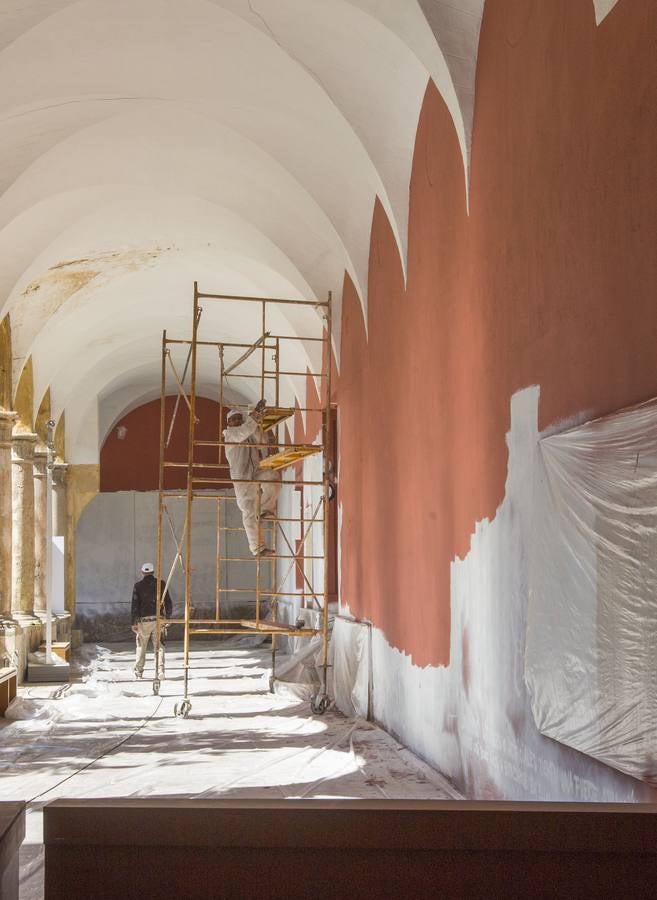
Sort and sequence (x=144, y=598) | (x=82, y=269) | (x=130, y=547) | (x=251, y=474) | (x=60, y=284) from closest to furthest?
(x=251, y=474) → (x=82, y=269) → (x=60, y=284) → (x=144, y=598) → (x=130, y=547)

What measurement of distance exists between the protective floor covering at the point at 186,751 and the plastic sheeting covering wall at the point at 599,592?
218cm

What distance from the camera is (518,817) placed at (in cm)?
200

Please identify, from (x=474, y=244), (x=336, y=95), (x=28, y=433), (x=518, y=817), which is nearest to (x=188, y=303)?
(x=28, y=433)

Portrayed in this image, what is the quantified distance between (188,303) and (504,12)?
1137 centimetres

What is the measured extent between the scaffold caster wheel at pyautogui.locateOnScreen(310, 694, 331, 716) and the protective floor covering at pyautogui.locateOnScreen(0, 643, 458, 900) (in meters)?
0.07

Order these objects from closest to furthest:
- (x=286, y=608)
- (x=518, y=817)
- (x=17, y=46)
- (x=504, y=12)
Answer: (x=518, y=817), (x=504, y=12), (x=17, y=46), (x=286, y=608)

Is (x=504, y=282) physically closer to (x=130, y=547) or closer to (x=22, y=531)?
(x=22, y=531)

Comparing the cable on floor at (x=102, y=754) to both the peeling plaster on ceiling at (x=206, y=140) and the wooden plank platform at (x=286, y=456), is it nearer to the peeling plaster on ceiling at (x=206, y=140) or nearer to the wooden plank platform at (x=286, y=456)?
the wooden plank platform at (x=286, y=456)

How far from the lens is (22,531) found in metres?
14.6

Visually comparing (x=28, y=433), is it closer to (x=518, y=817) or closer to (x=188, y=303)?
(x=188, y=303)

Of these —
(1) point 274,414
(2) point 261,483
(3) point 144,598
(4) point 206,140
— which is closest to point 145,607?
(3) point 144,598

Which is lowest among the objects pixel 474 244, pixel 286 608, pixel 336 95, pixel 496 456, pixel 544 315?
pixel 286 608

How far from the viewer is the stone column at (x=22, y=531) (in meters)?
14.6

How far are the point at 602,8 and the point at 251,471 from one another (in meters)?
7.59
